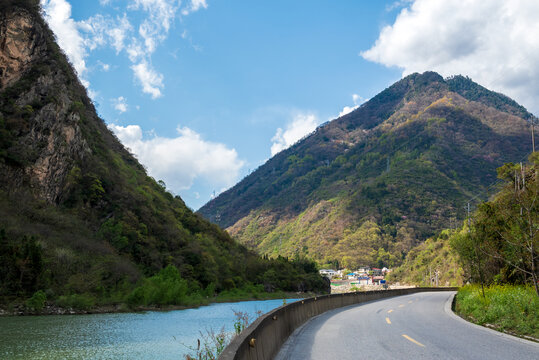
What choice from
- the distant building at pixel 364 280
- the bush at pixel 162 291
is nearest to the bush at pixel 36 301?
the bush at pixel 162 291

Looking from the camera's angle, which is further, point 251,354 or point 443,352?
point 443,352

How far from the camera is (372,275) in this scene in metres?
163

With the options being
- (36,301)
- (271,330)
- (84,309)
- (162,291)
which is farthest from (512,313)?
(162,291)

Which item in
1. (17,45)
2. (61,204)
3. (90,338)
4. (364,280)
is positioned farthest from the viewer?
(364,280)

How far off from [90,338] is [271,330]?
1902 centimetres

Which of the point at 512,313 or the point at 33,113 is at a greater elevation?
the point at 33,113

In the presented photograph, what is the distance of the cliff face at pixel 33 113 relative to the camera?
47.5m

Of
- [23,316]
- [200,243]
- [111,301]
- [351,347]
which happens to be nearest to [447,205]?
[200,243]

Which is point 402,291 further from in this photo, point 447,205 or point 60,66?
point 447,205

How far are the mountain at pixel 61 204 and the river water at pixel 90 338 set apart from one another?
6.47 metres

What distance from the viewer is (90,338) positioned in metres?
25.9

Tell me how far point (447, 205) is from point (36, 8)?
159 m

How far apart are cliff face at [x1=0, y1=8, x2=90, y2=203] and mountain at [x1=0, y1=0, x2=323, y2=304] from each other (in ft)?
0.38

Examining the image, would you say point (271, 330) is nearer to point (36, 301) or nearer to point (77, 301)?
point (36, 301)
